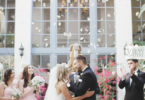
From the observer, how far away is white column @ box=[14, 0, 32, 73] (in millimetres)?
9405

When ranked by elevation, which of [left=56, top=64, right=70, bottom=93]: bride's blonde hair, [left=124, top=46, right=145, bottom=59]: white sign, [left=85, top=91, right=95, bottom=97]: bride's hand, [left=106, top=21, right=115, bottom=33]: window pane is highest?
[left=106, top=21, right=115, bottom=33]: window pane

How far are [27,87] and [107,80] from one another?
4048mm

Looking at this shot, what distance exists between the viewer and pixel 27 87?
17.3ft

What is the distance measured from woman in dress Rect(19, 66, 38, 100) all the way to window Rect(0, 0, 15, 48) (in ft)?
15.0

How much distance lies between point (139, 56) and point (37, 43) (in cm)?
615

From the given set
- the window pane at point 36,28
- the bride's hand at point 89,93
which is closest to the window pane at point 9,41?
the window pane at point 36,28

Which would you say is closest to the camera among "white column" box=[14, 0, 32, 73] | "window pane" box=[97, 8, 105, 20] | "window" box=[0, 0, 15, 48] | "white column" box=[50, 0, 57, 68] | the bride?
the bride

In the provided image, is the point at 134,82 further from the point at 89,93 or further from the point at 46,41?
the point at 46,41

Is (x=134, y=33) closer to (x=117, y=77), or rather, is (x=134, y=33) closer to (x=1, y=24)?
(x=117, y=77)

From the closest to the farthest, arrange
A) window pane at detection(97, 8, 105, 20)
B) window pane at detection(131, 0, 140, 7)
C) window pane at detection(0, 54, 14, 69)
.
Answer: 1. window pane at detection(0, 54, 14, 69)
2. window pane at detection(97, 8, 105, 20)
3. window pane at detection(131, 0, 140, 7)

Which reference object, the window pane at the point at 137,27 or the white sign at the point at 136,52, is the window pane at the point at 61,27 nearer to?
the window pane at the point at 137,27

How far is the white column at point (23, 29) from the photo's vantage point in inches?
370

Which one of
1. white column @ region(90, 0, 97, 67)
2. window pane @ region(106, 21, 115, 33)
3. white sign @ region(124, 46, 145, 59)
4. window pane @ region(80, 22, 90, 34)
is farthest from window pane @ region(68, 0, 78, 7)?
white sign @ region(124, 46, 145, 59)

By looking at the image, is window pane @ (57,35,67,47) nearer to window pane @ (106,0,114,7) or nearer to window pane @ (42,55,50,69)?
window pane @ (42,55,50,69)
